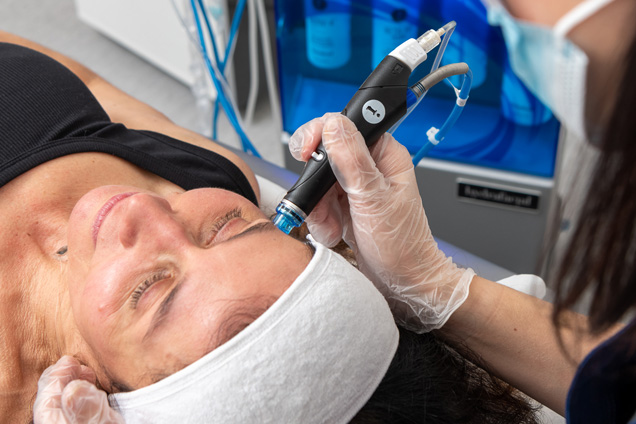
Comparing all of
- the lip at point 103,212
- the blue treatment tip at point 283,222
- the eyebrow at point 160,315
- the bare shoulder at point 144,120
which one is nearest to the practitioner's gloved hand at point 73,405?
the eyebrow at point 160,315

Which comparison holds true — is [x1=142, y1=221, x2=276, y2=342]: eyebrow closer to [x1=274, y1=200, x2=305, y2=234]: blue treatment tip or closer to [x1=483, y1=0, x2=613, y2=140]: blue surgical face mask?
[x1=274, y1=200, x2=305, y2=234]: blue treatment tip

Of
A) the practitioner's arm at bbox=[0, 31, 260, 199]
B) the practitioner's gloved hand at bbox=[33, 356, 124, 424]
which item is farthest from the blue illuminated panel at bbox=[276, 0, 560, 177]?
the practitioner's gloved hand at bbox=[33, 356, 124, 424]

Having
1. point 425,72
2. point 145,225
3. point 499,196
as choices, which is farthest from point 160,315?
point 499,196

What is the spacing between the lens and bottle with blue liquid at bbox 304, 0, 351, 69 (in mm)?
1722

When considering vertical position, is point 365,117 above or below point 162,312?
above

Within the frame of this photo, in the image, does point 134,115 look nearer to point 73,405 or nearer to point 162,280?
point 162,280

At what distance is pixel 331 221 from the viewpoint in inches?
46.0

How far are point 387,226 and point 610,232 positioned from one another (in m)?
0.50

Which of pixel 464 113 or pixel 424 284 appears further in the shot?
pixel 464 113

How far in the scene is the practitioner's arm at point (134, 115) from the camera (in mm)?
1430

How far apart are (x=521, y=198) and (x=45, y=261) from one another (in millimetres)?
1252

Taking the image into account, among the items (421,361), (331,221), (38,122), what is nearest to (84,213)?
(38,122)

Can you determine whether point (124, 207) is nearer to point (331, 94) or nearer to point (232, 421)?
point (232, 421)

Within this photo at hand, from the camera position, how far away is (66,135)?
1.24 meters
